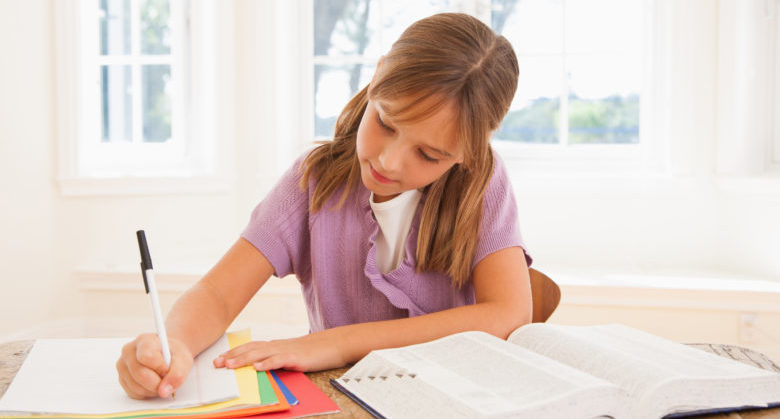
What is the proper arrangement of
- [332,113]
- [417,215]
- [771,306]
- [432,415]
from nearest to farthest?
1. [432,415]
2. [417,215]
3. [771,306]
4. [332,113]

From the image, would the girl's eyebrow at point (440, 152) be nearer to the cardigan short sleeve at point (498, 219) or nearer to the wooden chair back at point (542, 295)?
the cardigan short sleeve at point (498, 219)

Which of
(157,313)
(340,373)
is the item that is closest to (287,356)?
(340,373)

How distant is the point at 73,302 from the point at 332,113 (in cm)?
126

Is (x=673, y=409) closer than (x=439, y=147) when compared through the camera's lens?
Yes

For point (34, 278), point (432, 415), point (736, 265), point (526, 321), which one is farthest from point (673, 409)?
point (34, 278)

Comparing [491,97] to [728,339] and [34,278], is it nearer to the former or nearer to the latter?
[728,339]

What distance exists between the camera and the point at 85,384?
0.83 meters

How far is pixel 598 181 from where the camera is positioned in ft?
9.46

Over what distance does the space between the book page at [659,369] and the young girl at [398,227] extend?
22 cm

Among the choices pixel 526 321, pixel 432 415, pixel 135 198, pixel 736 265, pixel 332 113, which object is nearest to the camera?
pixel 432 415

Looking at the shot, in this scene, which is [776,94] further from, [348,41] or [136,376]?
[136,376]

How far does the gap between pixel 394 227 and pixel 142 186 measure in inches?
74.1

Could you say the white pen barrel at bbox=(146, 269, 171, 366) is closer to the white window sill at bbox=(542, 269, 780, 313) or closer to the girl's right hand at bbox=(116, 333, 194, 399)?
the girl's right hand at bbox=(116, 333, 194, 399)

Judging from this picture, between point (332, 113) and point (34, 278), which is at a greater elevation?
point (332, 113)
